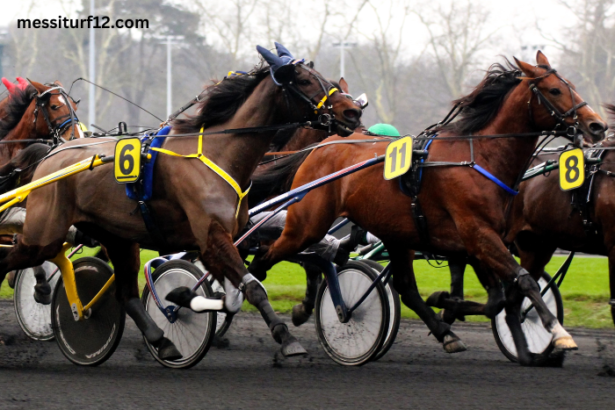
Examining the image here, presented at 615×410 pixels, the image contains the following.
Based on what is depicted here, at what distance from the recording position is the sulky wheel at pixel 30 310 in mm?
6766

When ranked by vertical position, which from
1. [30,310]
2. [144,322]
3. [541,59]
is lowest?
[30,310]

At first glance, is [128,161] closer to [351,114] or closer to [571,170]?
[351,114]

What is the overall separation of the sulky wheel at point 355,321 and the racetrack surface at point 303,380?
0.37 ft

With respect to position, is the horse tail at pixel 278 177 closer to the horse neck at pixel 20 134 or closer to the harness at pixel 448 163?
the harness at pixel 448 163

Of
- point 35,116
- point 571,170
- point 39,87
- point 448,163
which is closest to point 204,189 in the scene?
point 448,163

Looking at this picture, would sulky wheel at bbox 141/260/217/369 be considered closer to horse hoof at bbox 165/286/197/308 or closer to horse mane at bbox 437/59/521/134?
horse hoof at bbox 165/286/197/308

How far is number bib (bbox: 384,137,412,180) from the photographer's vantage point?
5238 mm

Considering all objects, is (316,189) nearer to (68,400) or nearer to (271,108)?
(271,108)

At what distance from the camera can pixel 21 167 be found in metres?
6.23

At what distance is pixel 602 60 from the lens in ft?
92.6

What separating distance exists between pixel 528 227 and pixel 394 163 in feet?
4.68

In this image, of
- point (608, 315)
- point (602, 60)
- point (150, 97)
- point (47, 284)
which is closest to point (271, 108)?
point (47, 284)

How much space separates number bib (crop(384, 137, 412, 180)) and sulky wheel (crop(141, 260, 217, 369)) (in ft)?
4.46

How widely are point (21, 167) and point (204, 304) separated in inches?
86.4
